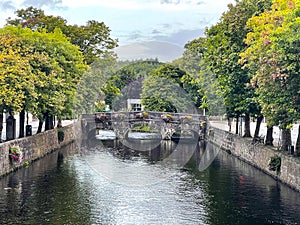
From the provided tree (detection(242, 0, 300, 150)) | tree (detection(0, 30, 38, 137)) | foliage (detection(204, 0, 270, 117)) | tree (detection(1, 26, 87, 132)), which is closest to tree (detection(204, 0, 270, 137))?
foliage (detection(204, 0, 270, 117))

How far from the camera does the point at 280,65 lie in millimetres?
27781

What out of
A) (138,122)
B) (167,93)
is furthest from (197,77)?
(138,122)

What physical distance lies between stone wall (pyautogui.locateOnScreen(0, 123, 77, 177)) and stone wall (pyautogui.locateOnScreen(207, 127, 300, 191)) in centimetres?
1605

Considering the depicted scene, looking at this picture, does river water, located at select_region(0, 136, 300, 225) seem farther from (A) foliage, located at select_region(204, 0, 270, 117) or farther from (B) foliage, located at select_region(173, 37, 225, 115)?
(B) foliage, located at select_region(173, 37, 225, 115)

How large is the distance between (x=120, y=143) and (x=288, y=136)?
3105cm

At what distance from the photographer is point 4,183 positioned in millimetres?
31297

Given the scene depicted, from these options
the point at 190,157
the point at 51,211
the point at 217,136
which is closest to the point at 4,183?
the point at 51,211

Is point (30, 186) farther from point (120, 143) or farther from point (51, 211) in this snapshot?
point (120, 143)

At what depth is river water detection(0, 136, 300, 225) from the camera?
24.6 metres

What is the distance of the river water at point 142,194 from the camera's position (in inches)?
968

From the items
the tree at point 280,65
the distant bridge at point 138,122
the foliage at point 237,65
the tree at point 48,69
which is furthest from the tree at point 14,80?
the distant bridge at point 138,122

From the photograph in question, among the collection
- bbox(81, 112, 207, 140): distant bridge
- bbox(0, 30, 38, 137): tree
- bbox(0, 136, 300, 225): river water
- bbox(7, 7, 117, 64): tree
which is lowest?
bbox(0, 136, 300, 225): river water

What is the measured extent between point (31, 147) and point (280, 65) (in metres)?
20.6

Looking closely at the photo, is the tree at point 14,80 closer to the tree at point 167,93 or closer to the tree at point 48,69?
the tree at point 48,69
